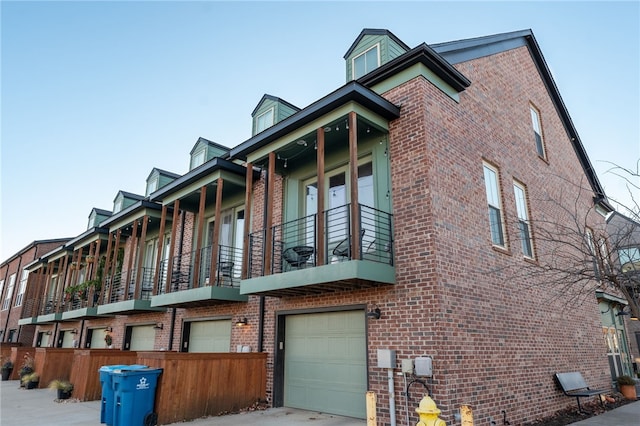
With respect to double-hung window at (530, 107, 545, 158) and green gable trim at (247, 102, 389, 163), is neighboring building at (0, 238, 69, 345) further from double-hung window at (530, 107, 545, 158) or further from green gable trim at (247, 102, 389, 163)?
double-hung window at (530, 107, 545, 158)

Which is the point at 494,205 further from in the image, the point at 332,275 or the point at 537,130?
the point at 537,130

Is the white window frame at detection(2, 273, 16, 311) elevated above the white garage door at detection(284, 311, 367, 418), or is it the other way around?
the white window frame at detection(2, 273, 16, 311)

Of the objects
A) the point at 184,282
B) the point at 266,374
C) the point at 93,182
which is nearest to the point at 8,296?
the point at 93,182

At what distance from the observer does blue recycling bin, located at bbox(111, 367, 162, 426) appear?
7316 millimetres

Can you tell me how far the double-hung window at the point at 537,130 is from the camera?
12.8m

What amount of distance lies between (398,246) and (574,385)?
629 cm

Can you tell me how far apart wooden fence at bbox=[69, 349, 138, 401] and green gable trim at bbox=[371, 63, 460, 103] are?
9756 mm

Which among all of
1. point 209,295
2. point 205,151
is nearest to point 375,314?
point 209,295

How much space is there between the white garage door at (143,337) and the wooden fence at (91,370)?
10.4 feet

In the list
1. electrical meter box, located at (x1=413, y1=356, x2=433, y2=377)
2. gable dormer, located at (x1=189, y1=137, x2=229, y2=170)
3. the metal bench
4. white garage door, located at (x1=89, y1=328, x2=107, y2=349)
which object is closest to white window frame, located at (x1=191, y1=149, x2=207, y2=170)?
gable dormer, located at (x1=189, y1=137, x2=229, y2=170)

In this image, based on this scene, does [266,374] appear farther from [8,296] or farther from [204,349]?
[8,296]

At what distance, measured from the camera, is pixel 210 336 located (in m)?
12.0

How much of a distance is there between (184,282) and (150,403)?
16.7 ft

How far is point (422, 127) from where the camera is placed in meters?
8.12
